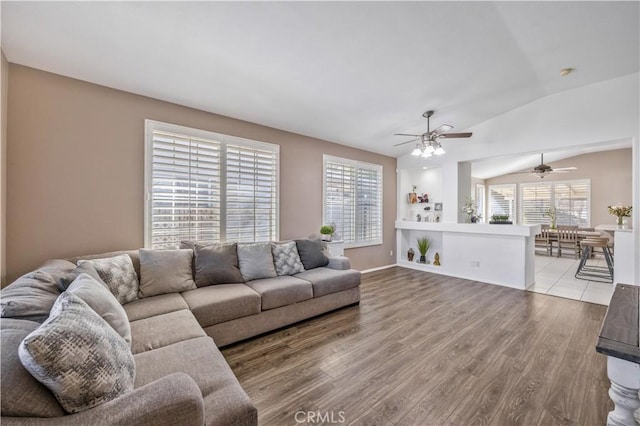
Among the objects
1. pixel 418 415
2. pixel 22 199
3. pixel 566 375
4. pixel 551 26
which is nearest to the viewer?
pixel 418 415

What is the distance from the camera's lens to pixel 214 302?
2.43 meters

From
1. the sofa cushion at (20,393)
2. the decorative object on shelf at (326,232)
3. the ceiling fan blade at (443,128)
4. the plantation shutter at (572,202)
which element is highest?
the ceiling fan blade at (443,128)

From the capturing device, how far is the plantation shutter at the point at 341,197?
486 centimetres

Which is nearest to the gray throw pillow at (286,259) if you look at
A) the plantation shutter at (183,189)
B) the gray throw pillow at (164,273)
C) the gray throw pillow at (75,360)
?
the plantation shutter at (183,189)

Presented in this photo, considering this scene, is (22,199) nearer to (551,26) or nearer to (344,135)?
(344,135)

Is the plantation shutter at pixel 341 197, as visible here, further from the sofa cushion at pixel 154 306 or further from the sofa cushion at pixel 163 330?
the sofa cushion at pixel 163 330

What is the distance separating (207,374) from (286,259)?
2.16 meters

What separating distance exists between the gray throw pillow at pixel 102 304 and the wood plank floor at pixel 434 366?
0.97 metres

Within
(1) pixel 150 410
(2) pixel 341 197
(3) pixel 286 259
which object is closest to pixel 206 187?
(3) pixel 286 259

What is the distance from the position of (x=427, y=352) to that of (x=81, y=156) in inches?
155

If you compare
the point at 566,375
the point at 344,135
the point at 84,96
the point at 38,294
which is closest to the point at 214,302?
the point at 38,294

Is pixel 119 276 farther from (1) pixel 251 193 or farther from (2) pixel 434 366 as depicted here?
(2) pixel 434 366

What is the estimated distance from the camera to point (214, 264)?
293cm

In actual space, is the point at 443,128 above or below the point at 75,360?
above
